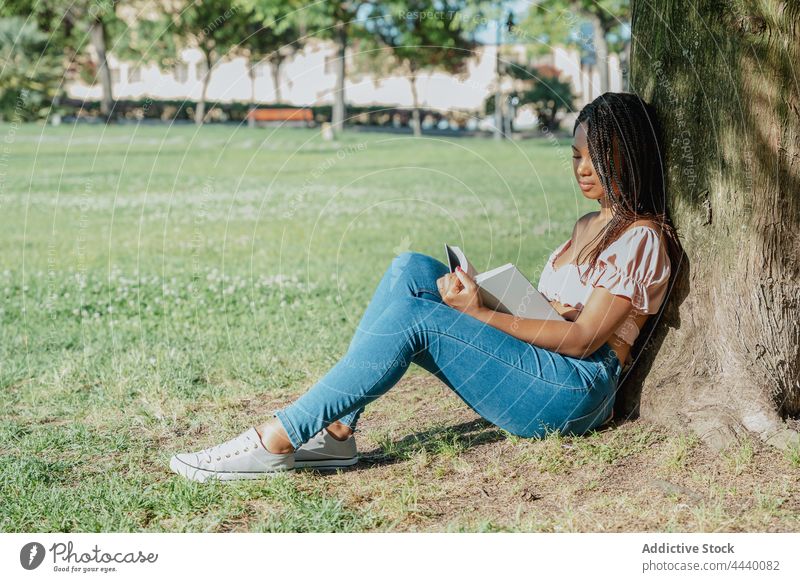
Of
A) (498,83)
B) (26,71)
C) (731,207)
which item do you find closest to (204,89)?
(498,83)

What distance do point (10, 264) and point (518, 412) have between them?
6.13m

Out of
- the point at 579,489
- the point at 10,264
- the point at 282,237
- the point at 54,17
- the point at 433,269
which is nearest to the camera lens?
the point at 579,489

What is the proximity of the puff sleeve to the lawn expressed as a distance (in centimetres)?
64

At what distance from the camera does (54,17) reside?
3288 centimetres

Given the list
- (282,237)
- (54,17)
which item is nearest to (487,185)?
(282,237)

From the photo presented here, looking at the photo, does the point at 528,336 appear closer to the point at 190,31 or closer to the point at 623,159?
the point at 623,159

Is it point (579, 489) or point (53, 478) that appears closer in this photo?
point (579, 489)

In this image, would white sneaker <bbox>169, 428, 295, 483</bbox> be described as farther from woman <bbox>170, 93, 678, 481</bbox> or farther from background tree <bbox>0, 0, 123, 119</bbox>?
background tree <bbox>0, 0, 123, 119</bbox>

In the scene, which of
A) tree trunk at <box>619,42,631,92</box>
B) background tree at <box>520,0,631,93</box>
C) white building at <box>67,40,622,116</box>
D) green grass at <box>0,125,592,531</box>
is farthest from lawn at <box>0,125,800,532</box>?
white building at <box>67,40,622,116</box>

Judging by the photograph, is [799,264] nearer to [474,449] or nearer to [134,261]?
[474,449]

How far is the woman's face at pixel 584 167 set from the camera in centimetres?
339

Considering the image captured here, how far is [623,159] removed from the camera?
133 inches
